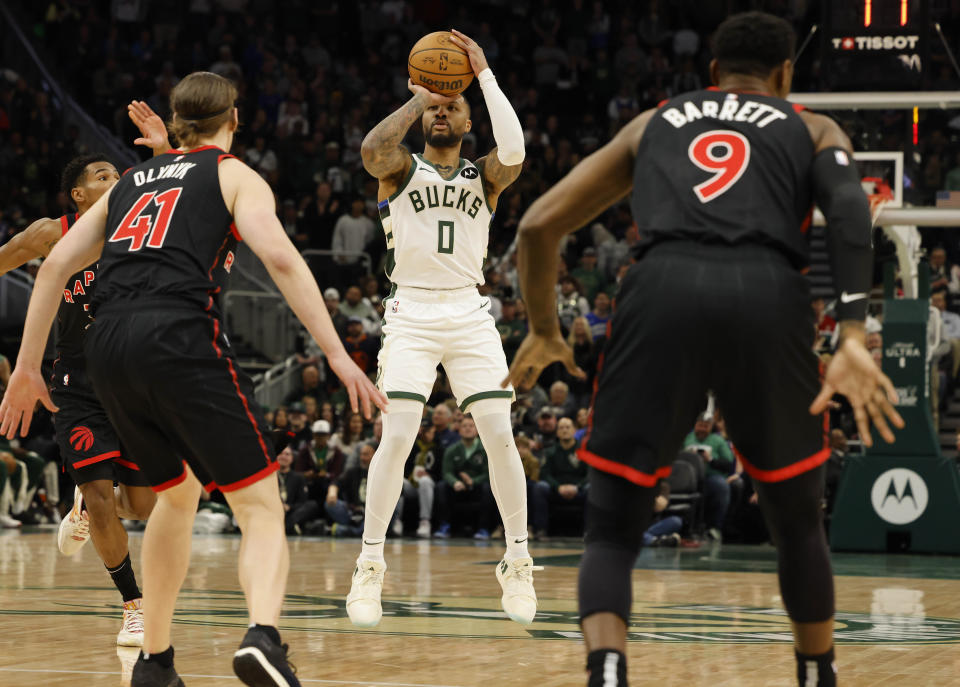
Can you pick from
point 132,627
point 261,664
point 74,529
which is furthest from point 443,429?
point 261,664

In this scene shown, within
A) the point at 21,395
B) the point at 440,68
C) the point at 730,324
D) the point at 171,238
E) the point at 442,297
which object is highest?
the point at 440,68

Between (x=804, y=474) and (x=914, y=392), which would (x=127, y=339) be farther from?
(x=914, y=392)

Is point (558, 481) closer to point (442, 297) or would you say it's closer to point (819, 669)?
point (442, 297)

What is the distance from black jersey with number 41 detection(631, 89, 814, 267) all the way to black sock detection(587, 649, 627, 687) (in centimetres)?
110

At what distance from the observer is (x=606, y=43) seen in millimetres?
23844

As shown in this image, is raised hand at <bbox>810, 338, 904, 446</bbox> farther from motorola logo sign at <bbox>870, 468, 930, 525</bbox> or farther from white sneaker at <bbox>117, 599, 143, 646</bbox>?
motorola logo sign at <bbox>870, 468, 930, 525</bbox>

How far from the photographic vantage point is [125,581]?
641 cm

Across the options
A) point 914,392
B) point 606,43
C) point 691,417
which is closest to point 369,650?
point 691,417

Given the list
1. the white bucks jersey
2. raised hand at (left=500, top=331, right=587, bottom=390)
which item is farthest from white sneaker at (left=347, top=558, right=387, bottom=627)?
raised hand at (left=500, top=331, right=587, bottom=390)

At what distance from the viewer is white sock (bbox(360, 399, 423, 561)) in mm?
6609

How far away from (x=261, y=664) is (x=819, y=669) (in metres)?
1.63

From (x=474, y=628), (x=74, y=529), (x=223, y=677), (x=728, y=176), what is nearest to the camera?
(x=728, y=176)

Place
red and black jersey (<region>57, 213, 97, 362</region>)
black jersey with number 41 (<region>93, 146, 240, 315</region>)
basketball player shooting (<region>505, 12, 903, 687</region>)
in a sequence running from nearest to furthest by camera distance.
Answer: basketball player shooting (<region>505, 12, 903, 687</region>), black jersey with number 41 (<region>93, 146, 240, 315</region>), red and black jersey (<region>57, 213, 97, 362</region>)

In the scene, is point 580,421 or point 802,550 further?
point 580,421
